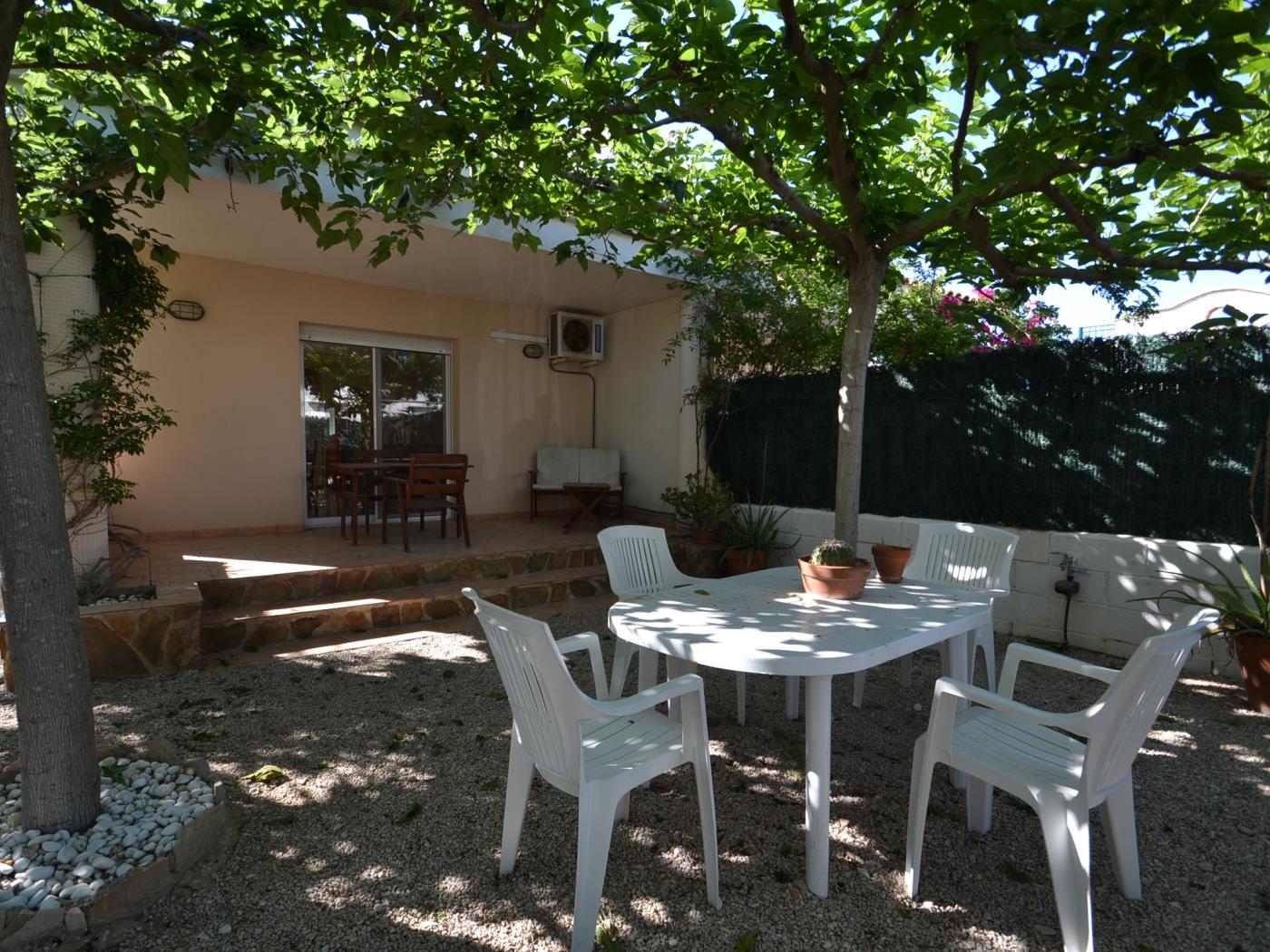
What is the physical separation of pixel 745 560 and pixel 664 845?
3622 mm

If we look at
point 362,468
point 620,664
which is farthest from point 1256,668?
point 362,468

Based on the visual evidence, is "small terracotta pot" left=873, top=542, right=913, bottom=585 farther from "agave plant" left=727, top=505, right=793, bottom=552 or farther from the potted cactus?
"agave plant" left=727, top=505, right=793, bottom=552

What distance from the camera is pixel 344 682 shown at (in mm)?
3377

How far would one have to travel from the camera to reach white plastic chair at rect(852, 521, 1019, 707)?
299cm

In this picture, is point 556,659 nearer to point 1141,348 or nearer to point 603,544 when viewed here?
point 603,544

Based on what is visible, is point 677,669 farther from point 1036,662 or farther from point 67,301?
point 67,301

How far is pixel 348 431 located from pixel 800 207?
513cm

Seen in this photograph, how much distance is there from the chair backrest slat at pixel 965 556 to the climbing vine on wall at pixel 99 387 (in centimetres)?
436

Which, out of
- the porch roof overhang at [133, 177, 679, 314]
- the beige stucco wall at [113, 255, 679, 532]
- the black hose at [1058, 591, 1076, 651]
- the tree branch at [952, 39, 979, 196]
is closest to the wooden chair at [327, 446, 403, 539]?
the beige stucco wall at [113, 255, 679, 532]

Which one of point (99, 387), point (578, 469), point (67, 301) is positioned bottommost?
point (578, 469)

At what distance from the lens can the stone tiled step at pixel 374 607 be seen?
385cm

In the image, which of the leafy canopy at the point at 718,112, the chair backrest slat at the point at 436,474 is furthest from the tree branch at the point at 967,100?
the chair backrest slat at the point at 436,474

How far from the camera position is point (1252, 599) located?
337 centimetres

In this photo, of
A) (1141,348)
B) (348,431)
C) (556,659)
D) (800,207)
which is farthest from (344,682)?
(1141,348)
